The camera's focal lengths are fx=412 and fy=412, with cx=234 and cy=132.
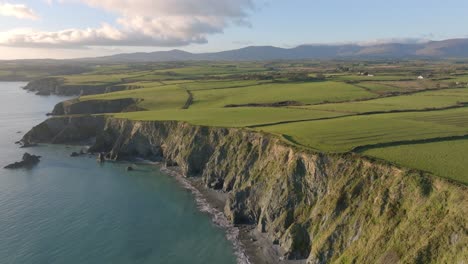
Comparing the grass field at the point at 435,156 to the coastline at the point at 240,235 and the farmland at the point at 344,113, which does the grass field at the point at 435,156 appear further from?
the coastline at the point at 240,235

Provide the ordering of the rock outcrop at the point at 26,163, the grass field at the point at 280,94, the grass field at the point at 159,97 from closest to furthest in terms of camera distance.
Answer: the rock outcrop at the point at 26,163 < the grass field at the point at 280,94 < the grass field at the point at 159,97

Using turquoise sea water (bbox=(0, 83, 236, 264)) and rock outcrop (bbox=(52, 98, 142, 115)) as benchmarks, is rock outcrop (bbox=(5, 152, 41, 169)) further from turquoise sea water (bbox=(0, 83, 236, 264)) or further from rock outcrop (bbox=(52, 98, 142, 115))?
rock outcrop (bbox=(52, 98, 142, 115))

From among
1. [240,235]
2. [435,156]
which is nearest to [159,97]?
[240,235]

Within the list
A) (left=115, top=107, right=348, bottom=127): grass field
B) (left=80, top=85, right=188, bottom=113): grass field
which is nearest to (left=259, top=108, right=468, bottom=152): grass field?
(left=115, top=107, right=348, bottom=127): grass field

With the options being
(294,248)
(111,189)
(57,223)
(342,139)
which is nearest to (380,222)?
(294,248)

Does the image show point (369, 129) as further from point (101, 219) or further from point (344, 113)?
point (101, 219)

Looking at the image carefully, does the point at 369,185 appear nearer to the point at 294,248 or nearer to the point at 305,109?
the point at 294,248

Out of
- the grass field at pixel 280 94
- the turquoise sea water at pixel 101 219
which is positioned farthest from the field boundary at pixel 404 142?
the grass field at pixel 280 94
